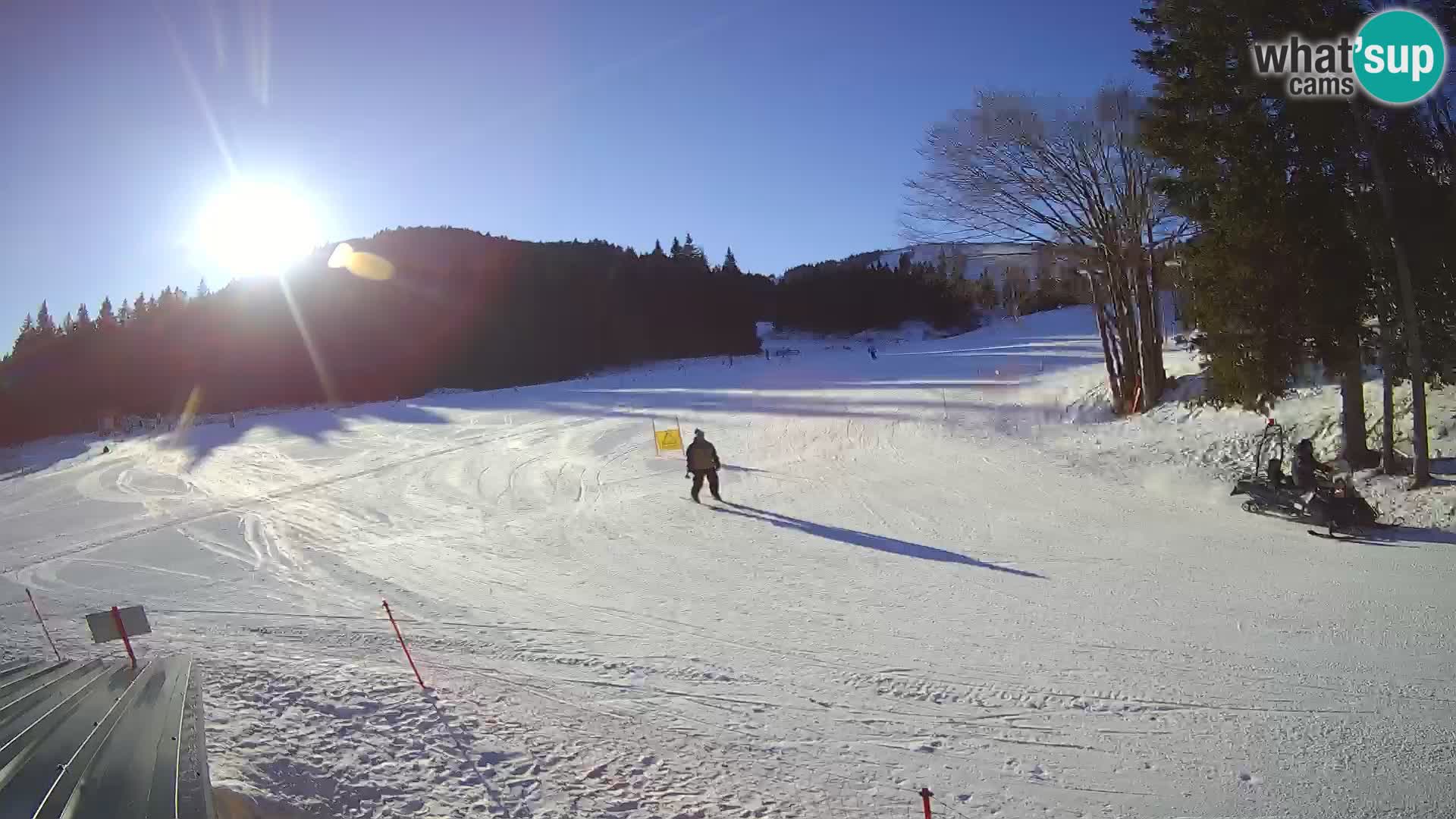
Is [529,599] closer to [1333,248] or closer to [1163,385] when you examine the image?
[1333,248]

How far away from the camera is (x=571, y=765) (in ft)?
18.0

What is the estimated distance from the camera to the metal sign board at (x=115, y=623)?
23.6 feet

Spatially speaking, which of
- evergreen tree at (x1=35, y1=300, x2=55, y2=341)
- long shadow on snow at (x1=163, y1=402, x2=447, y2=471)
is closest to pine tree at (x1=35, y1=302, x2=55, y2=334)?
evergreen tree at (x1=35, y1=300, x2=55, y2=341)

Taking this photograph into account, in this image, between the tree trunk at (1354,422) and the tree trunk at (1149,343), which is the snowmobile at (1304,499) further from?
the tree trunk at (1149,343)

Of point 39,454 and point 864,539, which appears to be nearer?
point 864,539

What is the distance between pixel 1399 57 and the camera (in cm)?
1033

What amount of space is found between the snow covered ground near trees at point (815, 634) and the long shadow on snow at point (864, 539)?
11 centimetres

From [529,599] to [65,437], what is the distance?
69143 millimetres

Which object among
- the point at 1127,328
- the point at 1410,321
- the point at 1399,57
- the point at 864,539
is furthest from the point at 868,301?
the point at 864,539

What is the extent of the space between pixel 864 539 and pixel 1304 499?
5994mm

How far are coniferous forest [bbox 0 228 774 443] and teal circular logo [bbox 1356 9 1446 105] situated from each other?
2303 inches

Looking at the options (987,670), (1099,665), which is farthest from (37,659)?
(1099,665)

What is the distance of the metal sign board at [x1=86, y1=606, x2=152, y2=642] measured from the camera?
7.18 meters

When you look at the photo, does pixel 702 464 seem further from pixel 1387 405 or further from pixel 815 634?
pixel 1387 405
